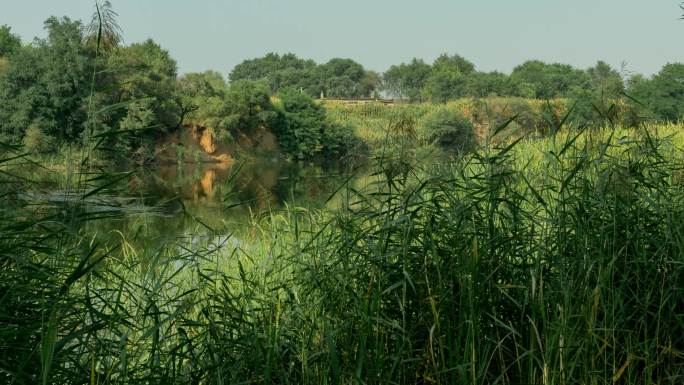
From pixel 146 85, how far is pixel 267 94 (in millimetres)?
9422

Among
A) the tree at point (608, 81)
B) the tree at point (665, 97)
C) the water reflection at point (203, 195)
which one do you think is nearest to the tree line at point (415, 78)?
the water reflection at point (203, 195)

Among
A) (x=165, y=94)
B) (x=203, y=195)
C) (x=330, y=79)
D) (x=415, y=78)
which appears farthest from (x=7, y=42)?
(x=415, y=78)

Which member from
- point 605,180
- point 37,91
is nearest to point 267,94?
point 37,91

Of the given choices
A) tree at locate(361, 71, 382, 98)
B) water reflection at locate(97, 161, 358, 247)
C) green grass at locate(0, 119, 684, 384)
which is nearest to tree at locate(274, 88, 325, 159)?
water reflection at locate(97, 161, 358, 247)

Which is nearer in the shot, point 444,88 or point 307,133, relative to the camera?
point 307,133

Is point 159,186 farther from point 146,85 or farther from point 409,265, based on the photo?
point 409,265

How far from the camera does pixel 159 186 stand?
2095cm

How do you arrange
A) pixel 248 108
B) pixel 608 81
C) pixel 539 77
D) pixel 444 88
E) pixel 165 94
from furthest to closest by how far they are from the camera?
pixel 539 77 < pixel 444 88 < pixel 248 108 < pixel 165 94 < pixel 608 81

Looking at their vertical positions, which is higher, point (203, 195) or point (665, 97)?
point (665, 97)

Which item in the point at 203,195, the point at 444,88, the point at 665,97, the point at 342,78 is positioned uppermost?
the point at 342,78

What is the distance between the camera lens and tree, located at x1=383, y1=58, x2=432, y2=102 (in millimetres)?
70562

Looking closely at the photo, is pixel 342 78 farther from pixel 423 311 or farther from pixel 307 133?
pixel 423 311

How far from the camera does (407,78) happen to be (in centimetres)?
7256

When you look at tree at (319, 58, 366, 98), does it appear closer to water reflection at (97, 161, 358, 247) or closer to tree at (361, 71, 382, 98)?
tree at (361, 71, 382, 98)
